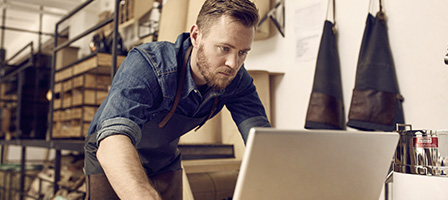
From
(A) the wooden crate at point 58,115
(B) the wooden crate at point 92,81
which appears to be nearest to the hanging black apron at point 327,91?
(B) the wooden crate at point 92,81

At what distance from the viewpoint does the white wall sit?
165 centimetres

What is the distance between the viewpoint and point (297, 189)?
72cm

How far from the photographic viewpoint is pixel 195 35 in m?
1.25

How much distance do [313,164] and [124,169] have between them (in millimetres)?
452

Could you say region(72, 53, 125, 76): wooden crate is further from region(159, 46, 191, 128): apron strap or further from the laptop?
the laptop

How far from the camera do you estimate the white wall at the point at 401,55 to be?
5.41ft

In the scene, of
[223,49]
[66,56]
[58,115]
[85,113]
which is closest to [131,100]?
[223,49]

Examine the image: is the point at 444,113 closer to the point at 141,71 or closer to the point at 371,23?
the point at 371,23

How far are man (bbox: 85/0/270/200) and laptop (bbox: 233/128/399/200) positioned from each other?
0.32 m

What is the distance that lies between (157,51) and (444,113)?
119 centimetres

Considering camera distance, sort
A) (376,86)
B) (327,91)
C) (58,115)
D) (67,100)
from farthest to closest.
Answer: (58,115)
(67,100)
(327,91)
(376,86)

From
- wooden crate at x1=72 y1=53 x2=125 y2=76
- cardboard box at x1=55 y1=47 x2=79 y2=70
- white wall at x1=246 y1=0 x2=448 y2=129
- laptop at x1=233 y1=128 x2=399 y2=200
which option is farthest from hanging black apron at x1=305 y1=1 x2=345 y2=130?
cardboard box at x1=55 y1=47 x2=79 y2=70

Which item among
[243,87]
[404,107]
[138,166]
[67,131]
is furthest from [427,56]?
[67,131]

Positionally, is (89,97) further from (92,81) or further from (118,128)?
(118,128)
